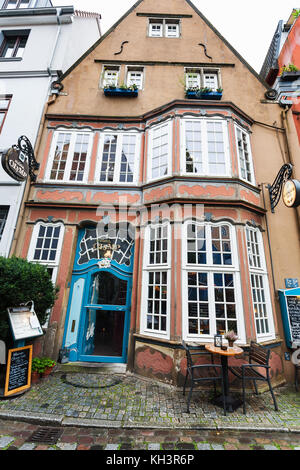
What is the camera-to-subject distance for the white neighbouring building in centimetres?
719

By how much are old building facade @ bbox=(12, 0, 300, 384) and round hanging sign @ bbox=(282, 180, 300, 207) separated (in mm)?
935

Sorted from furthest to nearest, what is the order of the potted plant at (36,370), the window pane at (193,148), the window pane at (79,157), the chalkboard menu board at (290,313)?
the window pane at (79,157), the window pane at (193,148), the chalkboard menu board at (290,313), the potted plant at (36,370)

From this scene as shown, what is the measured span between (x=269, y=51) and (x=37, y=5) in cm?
1184

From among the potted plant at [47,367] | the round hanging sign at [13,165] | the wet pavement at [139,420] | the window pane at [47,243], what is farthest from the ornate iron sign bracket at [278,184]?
the potted plant at [47,367]

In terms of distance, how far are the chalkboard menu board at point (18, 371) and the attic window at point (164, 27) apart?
1287 centimetres

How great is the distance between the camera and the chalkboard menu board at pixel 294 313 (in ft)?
19.0

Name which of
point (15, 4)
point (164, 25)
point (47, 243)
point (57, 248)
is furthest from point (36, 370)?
point (15, 4)

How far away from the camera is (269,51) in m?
11.3

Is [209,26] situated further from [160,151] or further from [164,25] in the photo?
[160,151]

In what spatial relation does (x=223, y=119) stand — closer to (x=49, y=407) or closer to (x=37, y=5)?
(x=49, y=407)

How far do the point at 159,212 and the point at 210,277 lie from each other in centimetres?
234

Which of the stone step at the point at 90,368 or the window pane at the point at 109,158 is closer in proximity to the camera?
the stone step at the point at 90,368

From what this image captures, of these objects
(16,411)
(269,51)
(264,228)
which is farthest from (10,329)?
(269,51)

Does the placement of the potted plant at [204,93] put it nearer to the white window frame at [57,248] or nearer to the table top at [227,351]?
the white window frame at [57,248]
